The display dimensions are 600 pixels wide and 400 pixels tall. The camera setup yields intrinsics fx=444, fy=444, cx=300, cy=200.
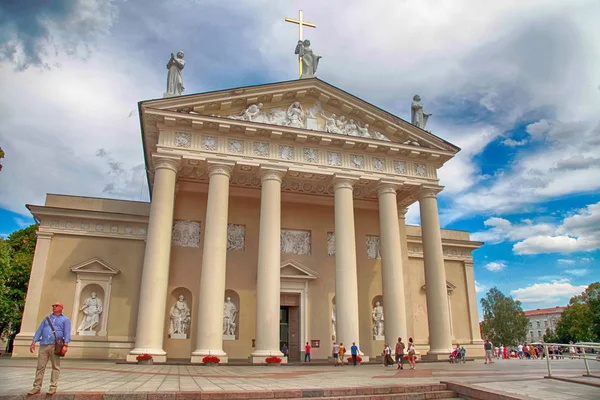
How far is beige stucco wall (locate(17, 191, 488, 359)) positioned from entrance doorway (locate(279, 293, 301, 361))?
25.4 inches

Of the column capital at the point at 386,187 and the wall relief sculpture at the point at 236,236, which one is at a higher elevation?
the column capital at the point at 386,187

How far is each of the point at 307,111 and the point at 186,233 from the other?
834 centimetres

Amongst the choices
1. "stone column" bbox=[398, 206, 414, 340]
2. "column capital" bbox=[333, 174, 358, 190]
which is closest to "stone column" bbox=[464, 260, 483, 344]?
"stone column" bbox=[398, 206, 414, 340]

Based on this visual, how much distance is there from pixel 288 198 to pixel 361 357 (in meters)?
9.08

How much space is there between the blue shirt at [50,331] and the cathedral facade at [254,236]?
905 centimetres

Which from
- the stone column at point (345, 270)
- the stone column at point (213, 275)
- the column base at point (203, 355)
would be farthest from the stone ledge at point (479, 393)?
the stone column at point (213, 275)

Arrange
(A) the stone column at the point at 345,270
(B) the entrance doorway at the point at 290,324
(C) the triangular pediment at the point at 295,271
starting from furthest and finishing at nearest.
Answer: (C) the triangular pediment at the point at 295,271
(B) the entrance doorway at the point at 290,324
(A) the stone column at the point at 345,270

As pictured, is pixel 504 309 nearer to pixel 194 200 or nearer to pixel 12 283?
pixel 194 200

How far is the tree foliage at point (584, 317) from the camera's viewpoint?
5156 cm

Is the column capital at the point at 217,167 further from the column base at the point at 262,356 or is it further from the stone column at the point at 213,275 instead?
the column base at the point at 262,356

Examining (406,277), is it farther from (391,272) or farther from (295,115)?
(295,115)

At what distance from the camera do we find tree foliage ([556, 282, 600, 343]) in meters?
51.6

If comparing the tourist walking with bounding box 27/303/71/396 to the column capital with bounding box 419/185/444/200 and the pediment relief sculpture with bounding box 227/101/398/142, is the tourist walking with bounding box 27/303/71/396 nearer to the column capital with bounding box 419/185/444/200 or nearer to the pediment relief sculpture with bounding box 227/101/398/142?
the pediment relief sculpture with bounding box 227/101/398/142

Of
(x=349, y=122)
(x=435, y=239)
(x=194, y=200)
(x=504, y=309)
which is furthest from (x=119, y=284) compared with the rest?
(x=504, y=309)
